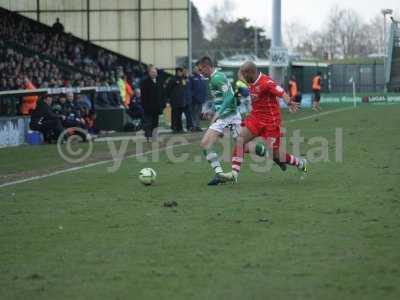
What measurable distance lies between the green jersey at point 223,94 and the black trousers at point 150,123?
37.2ft

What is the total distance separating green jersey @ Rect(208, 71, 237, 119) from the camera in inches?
601

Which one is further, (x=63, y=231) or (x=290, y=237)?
(x=63, y=231)

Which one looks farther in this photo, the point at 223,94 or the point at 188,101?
the point at 188,101

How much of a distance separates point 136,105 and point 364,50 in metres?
87.9

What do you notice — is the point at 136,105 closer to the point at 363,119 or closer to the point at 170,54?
the point at 363,119

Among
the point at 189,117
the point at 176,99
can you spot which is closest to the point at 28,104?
the point at 176,99

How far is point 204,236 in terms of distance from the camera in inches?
387

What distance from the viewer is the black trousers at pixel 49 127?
2611 cm

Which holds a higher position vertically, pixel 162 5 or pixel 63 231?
pixel 162 5

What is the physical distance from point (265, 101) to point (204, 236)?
17.4ft

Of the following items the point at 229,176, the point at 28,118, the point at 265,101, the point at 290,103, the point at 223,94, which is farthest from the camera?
the point at 28,118

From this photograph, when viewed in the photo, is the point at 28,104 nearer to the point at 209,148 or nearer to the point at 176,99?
the point at 176,99

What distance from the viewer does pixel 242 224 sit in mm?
10555

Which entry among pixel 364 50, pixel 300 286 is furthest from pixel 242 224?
pixel 364 50
